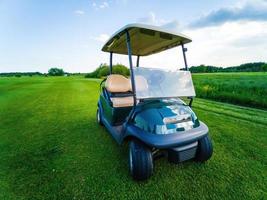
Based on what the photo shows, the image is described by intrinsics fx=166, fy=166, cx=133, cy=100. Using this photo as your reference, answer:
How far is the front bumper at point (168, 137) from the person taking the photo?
1.85 meters

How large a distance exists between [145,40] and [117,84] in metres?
1.15

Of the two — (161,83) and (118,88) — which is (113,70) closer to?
(118,88)

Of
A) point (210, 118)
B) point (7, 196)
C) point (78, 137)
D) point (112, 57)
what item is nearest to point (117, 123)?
point (78, 137)

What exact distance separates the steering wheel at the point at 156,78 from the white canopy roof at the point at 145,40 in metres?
0.57

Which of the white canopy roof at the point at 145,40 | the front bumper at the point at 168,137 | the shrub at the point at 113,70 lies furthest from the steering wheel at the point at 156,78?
the shrub at the point at 113,70

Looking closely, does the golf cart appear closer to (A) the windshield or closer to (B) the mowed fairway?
(A) the windshield

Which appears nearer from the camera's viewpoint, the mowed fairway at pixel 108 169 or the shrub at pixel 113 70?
the mowed fairway at pixel 108 169

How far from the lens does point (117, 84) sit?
3.69m

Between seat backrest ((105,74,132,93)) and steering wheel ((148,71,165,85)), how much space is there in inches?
54.3

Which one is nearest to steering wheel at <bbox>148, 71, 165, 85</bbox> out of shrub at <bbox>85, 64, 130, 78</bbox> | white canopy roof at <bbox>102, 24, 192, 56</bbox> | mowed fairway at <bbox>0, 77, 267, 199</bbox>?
white canopy roof at <bbox>102, 24, 192, 56</bbox>

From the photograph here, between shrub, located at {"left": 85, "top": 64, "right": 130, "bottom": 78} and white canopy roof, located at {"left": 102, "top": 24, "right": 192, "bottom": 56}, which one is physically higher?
white canopy roof, located at {"left": 102, "top": 24, "right": 192, "bottom": 56}

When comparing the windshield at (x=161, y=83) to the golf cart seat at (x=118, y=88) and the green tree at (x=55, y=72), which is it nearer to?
the golf cart seat at (x=118, y=88)

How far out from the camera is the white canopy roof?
2.29 meters

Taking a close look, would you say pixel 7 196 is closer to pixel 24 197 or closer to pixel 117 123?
pixel 24 197
